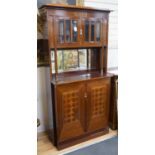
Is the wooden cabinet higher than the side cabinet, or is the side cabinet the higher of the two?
the wooden cabinet

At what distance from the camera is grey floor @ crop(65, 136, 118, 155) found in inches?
92.0

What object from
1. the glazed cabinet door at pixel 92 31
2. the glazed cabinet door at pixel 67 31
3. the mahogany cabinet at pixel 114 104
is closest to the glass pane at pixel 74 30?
the glazed cabinet door at pixel 67 31

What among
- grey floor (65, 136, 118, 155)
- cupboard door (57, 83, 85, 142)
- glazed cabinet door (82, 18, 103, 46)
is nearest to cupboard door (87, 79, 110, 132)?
cupboard door (57, 83, 85, 142)

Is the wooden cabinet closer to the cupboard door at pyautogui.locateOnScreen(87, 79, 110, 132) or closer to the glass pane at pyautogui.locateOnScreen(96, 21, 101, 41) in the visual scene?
the glass pane at pyautogui.locateOnScreen(96, 21, 101, 41)

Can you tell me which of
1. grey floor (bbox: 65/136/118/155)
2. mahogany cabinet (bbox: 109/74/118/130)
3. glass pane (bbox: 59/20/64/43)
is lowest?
grey floor (bbox: 65/136/118/155)

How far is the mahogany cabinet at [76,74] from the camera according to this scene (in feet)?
7.32

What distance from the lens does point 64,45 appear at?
2.29 m

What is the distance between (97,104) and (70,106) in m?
0.45

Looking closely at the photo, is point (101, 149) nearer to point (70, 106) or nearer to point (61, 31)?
point (70, 106)

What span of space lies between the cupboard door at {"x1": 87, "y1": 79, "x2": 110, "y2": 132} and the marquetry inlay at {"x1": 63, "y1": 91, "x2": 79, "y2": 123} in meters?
0.21

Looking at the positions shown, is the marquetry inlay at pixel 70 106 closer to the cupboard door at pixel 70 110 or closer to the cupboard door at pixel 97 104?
the cupboard door at pixel 70 110
